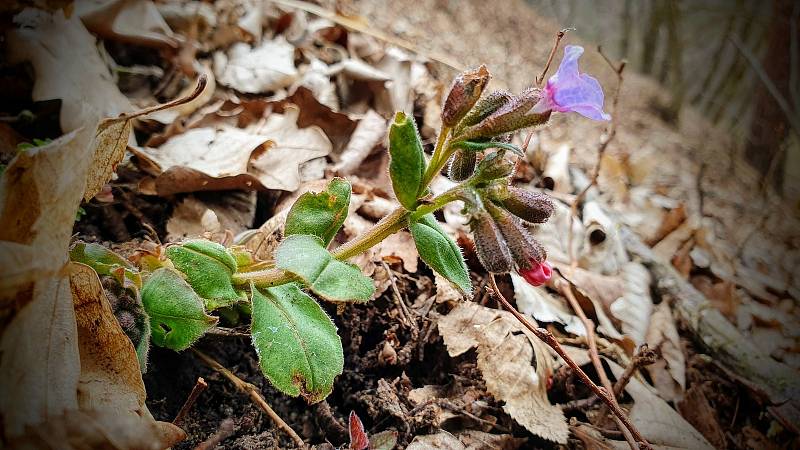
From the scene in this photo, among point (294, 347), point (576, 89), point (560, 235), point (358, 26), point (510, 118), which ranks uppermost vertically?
point (576, 89)

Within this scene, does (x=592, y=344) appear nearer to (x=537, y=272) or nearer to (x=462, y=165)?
(x=537, y=272)

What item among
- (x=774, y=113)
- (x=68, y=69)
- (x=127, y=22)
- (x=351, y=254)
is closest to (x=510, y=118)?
(x=351, y=254)

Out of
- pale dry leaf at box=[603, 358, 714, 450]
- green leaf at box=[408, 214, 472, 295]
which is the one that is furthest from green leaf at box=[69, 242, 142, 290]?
pale dry leaf at box=[603, 358, 714, 450]

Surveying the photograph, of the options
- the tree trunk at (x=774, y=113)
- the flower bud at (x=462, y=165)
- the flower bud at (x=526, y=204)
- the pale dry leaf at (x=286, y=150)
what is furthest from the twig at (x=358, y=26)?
the tree trunk at (x=774, y=113)

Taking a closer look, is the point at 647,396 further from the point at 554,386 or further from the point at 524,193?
the point at 524,193

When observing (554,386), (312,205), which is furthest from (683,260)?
(312,205)

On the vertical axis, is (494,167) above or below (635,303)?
above

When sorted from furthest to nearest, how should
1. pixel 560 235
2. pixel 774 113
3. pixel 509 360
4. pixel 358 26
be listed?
pixel 774 113 → pixel 358 26 → pixel 560 235 → pixel 509 360

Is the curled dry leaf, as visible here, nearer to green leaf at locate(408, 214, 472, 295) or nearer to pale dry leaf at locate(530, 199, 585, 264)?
green leaf at locate(408, 214, 472, 295)
